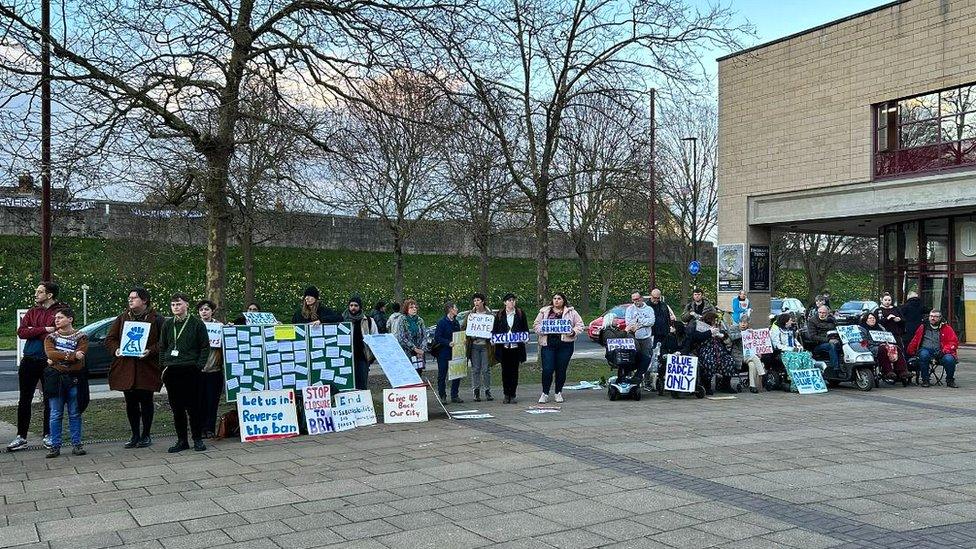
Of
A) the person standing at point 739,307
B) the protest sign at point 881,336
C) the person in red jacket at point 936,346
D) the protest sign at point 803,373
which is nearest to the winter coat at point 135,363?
the protest sign at point 803,373

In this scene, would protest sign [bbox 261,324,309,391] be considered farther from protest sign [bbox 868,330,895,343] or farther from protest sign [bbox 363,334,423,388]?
protest sign [bbox 868,330,895,343]

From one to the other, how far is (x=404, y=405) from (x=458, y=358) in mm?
2415

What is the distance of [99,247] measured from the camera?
136ft

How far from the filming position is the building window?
950 inches

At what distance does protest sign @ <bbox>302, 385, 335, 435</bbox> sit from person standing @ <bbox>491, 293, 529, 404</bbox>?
3423 millimetres

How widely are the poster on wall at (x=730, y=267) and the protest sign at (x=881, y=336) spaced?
13633 millimetres

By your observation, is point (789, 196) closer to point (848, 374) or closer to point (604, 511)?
point (848, 374)

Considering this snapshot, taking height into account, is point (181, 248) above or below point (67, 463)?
above

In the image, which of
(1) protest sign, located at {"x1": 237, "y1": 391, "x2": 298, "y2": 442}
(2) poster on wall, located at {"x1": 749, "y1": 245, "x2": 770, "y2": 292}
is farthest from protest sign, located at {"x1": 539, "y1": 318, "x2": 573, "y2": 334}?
(2) poster on wall, located at {"x1": 749, "y1": 245, "x2": 770, "y2": 292}

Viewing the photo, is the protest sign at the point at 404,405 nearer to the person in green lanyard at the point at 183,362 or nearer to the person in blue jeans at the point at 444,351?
the person in blue jeans at the point at 444,351

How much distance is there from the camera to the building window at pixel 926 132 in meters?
24.1

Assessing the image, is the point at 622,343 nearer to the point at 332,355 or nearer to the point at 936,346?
the point at 332,355

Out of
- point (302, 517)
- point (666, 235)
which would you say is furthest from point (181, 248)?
point (302, 517)

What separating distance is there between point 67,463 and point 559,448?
5.14 m
